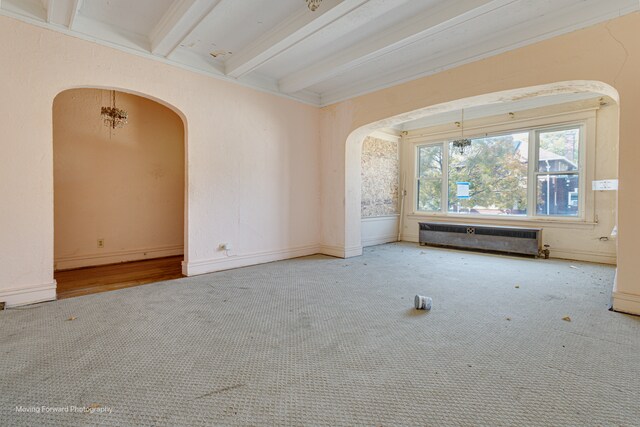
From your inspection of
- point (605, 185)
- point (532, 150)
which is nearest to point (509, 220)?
point (532, 150)

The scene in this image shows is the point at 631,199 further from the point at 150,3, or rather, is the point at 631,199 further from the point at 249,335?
the point at 150,3

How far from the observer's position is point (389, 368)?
5.53 feet

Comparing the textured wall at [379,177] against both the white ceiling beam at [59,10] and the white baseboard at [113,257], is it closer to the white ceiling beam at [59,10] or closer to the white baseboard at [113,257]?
the white baseboard at [113,257]

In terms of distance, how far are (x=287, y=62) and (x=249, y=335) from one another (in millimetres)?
3406

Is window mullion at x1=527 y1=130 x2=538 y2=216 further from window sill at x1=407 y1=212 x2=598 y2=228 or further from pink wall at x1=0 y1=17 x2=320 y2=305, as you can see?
pink wall at x1=0 y1=17 x2=320 y2=305

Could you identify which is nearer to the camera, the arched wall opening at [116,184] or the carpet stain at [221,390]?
the carpet stain at [221,390]

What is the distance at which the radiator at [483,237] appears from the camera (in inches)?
193

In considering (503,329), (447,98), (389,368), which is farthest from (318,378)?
(447,98)

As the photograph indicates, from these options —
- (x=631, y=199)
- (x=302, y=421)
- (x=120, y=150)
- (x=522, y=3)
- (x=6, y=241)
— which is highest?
(x=522, y=3)

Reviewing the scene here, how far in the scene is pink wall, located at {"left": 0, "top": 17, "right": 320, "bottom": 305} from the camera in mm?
2635

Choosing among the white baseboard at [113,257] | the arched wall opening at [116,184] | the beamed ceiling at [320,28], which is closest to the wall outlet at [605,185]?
the beamed ceiling at [320,28]

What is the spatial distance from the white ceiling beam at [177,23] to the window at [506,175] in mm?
A: 5265

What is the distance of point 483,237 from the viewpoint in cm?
543

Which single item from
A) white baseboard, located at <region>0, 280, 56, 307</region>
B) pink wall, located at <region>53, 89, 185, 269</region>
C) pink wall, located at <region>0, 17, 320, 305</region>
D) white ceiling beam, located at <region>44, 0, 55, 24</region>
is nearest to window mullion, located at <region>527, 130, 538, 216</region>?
pink wall, located at <region>0, 17, 320, 305</region>
